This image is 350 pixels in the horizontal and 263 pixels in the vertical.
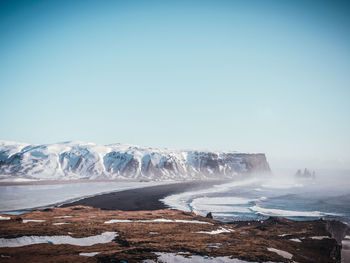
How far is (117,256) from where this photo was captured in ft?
52.5

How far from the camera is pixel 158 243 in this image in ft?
65.1

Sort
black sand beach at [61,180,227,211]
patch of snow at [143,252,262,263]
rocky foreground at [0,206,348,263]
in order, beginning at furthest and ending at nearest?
black sand beach at [61,180,227,211], rocky foreground at [0,206,348,263], patch of snow at [143,252,262,263]

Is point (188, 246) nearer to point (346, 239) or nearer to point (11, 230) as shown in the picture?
point (11, 230)

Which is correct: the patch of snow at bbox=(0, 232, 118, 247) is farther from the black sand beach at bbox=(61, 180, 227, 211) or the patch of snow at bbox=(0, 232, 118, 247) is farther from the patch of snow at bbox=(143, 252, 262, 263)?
the black sand beach at bbox=(61, 180, 227, 211)

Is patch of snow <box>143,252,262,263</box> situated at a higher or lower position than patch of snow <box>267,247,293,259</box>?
higher

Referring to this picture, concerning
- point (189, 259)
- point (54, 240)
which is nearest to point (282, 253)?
point (189, 259)

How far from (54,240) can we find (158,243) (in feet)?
31.4

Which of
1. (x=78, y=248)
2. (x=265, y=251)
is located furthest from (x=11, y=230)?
(x=265, y=251)

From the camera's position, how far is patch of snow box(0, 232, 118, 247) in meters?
19.0

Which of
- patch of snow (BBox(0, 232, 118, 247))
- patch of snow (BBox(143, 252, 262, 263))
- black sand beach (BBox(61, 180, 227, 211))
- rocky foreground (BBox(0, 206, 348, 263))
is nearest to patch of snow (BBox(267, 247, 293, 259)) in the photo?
rocky foreground (BBox(0, 206, 348, 263))

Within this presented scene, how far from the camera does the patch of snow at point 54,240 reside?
1898 cm

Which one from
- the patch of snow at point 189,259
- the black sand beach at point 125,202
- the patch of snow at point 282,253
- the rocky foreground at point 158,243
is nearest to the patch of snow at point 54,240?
the rocky foreground at point 158,243

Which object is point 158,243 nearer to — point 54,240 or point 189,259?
point 189,259

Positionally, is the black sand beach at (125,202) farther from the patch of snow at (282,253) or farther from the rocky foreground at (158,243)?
the patch of snow at (282,253)
